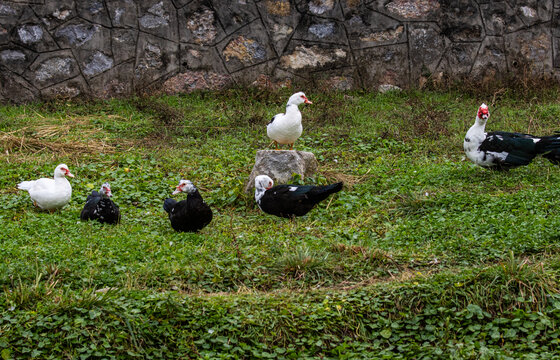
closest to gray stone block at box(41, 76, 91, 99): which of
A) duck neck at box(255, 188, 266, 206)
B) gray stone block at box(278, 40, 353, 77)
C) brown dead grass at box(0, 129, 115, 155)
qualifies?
brown dead grass at box(0, 129, 115, 155)

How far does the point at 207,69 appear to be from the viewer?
12.7 metres

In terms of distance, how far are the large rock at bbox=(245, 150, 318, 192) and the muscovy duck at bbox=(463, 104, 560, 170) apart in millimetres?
2070

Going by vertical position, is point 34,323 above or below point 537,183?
above

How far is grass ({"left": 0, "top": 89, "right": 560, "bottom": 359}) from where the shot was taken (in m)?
4.60

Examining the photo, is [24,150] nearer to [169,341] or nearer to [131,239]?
[131,239]

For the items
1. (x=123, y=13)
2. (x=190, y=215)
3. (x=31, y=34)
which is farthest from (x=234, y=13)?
(x=190, y=215)

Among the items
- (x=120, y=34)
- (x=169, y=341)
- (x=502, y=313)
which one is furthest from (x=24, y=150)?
(x=502, y=313)

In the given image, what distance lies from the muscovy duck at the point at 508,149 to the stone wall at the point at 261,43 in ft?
16.8

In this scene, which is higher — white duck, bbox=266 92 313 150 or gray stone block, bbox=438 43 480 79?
white duck, bbox=266 92 313 150

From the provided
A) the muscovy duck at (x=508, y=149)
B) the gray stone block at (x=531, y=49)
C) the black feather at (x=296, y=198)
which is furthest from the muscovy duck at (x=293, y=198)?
the gray stone block at (x=531, y=49)

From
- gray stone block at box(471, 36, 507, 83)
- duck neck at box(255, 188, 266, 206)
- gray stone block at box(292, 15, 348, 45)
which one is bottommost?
gray stone block at box(471, 36, 507, 83)

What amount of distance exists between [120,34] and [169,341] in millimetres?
8838

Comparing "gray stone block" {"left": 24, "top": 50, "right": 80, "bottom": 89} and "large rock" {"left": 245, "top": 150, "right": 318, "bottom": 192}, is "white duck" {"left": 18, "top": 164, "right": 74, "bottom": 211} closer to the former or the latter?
"large rock" {"left": 245, "top": 150, "right": 318, "bottom": 192}

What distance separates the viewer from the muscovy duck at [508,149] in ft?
26.0
